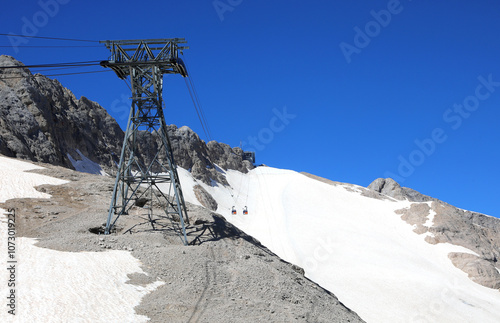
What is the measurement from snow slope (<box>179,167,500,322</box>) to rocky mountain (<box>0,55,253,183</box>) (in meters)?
13.0

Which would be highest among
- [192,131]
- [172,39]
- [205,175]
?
[192,131]

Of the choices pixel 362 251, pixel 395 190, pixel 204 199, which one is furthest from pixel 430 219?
pixel 204 199

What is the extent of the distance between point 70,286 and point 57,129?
5430 centimetres

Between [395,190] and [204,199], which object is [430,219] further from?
[204,199]

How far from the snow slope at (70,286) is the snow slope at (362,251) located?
2424cm

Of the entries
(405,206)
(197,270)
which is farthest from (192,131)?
(197,270)

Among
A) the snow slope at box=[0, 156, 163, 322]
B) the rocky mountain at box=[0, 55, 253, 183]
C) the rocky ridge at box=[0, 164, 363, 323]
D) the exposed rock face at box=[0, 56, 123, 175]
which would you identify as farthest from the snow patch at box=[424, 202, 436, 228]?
the snow slope at box=[0, 156, 163, 322]

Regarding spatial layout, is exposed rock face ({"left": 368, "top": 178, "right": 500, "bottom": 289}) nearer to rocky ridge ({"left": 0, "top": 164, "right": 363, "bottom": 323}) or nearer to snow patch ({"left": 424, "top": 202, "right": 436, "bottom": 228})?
snow patch ({"left": 424, "top": 202, "right": 436, "bottom": 228})

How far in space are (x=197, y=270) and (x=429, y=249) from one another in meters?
49.1

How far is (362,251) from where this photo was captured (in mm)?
51594

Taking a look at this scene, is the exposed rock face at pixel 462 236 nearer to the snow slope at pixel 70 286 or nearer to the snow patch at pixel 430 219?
the snow patch at pixel 430 219

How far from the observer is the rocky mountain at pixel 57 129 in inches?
2067

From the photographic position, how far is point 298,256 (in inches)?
1901

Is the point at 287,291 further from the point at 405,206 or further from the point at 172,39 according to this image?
the point at 405,206
